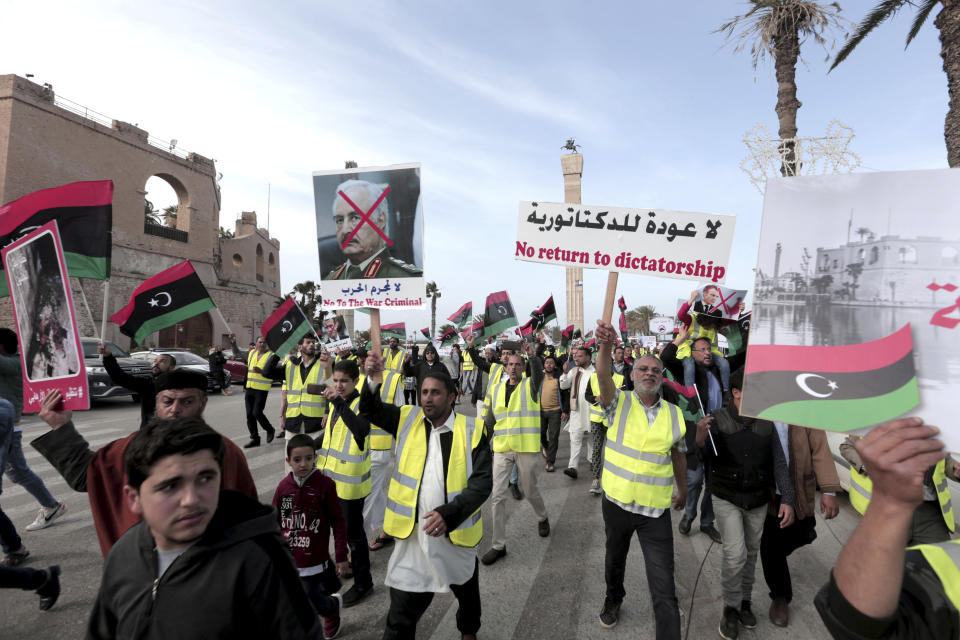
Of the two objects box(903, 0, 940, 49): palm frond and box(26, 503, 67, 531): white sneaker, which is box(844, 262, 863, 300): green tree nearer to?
box(26, 503, 67, 531): white sneaker

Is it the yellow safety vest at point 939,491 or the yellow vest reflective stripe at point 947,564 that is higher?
the yellow vest reflective stripe at point 947,564

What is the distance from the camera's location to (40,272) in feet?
9.62

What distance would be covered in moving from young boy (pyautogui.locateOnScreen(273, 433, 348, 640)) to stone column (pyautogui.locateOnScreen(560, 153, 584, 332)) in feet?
122

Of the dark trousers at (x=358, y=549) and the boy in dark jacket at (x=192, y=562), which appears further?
the dark trousers at (x=358, y=549)

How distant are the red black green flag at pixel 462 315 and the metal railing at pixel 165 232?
79.8ft

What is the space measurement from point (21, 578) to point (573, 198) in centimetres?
4043

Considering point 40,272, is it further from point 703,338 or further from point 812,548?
point 812,548

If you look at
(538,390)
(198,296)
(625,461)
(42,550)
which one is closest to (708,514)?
(538,390)

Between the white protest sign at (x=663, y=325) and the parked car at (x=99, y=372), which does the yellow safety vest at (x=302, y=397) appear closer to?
the parked car at (x=99, y=372)

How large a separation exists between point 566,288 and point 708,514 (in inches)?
1436

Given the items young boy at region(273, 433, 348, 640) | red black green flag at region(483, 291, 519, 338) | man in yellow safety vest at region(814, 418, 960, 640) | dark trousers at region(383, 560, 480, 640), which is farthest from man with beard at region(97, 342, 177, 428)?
red black green flag at region(483, 291, 519, 338)

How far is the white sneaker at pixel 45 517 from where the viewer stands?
490cm

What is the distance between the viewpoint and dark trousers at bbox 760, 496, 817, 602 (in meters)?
3.55

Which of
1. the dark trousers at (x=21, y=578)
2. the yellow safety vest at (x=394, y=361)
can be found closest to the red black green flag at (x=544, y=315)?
the yellow safety vest at (x=394, y=361)
